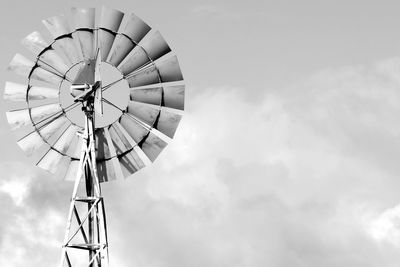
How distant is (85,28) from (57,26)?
0.86 m

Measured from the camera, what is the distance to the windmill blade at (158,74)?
78.4ft

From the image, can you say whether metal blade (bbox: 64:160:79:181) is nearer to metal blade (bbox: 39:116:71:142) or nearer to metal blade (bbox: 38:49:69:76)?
metal blade (bbox: 39:116:71:142)

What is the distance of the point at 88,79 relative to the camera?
74.8ft

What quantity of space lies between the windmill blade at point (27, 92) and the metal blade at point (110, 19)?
100 inches

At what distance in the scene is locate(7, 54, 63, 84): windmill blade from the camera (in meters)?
23.5

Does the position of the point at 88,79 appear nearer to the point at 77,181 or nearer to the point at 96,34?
the point at 96,34

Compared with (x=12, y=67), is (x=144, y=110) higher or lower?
lower

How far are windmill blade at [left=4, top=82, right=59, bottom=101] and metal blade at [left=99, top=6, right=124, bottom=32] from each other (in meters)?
2.55

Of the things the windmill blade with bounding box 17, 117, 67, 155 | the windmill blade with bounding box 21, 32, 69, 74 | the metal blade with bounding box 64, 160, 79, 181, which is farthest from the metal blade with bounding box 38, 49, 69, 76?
the metal blade with bounding box 64, 160, 79, 181

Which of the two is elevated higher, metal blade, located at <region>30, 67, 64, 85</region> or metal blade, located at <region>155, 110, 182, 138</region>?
metal blade, located at <region>30, 67, 64, 85</region>

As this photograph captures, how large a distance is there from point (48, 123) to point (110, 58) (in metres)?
2.83

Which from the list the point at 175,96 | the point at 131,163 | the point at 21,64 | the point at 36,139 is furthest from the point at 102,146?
the point at 21,64

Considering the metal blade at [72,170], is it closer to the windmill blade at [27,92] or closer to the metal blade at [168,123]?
the windmill blade at [27,92]

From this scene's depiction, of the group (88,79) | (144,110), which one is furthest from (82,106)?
(144,110)
